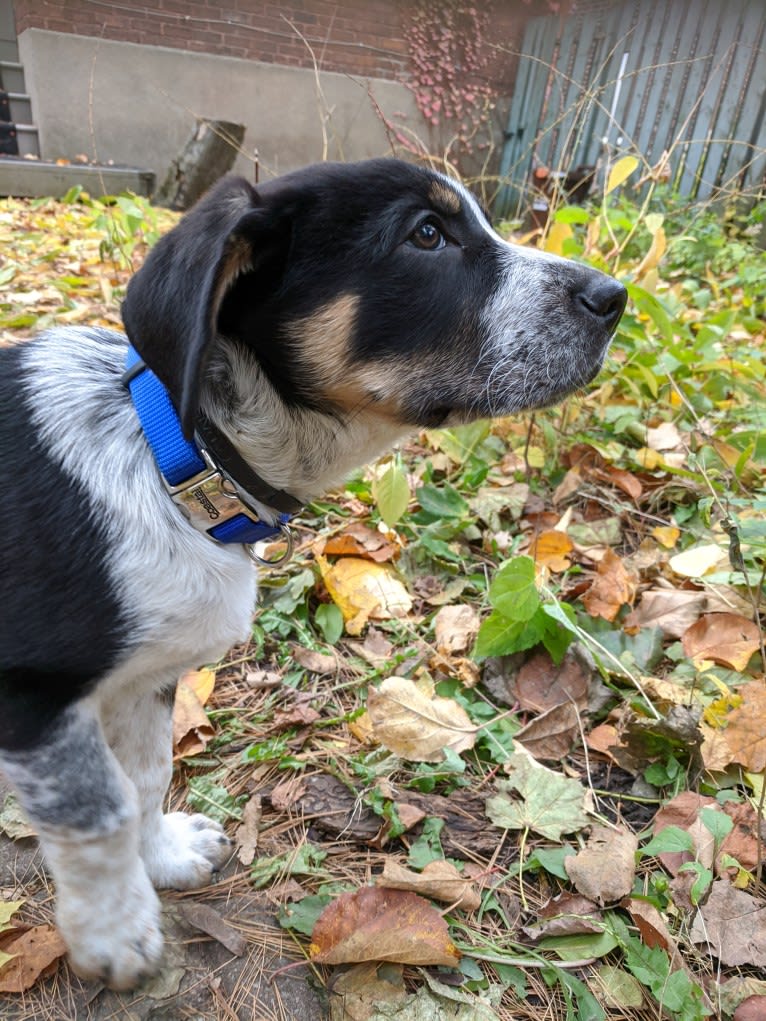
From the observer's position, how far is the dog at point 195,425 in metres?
1.48

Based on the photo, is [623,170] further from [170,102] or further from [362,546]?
[170,102]

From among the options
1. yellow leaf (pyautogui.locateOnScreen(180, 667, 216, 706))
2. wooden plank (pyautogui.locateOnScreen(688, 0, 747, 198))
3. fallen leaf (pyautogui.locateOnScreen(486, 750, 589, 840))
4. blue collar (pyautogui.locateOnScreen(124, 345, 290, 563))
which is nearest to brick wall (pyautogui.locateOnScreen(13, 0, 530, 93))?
wooden plank (pyautogui.locateOnScreen(688, 0, 747, 198))

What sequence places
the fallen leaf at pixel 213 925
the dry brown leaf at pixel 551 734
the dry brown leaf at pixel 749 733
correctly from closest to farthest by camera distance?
the fallen leaf at pixel 213 925
the dry brown leaf at pixel 749 733
the dry brown leaf at pixel 551 734

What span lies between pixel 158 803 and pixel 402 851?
0.66 meters

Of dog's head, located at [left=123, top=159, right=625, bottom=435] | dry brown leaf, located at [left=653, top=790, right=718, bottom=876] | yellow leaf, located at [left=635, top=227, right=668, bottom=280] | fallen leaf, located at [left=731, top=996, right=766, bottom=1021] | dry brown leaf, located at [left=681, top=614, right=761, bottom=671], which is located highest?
dog's head, located at [left=123, top=159, right=625, bottom=435]

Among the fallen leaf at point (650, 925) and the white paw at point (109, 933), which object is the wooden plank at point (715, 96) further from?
the white paw at point (109, 933)

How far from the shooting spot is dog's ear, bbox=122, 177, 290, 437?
1.34 m

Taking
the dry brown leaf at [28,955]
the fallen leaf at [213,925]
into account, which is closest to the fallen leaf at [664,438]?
the fallen leaf at [213,925]

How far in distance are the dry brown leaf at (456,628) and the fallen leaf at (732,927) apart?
1.05 metres

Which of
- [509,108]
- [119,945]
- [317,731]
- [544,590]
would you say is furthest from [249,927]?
[509,108]

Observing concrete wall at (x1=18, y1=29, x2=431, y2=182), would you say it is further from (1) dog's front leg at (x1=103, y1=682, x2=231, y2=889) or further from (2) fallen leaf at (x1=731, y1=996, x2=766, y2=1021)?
(2) fallen leaf at (x1=731, y1=996, x2=766, y2=1021)

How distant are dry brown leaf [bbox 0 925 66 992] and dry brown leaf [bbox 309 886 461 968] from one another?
603 mm

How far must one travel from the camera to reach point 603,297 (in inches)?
75.0

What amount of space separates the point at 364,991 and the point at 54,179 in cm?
942
